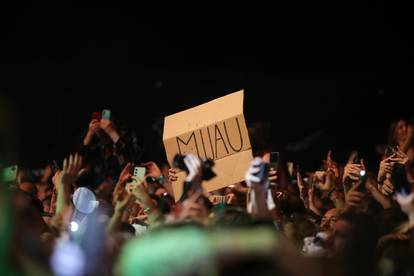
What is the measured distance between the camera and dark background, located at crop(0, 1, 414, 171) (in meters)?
12.7

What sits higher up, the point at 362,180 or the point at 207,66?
the point at 207,66

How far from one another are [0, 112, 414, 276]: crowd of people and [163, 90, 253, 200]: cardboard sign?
22cm

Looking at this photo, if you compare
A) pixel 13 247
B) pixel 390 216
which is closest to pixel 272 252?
pixel 13 247

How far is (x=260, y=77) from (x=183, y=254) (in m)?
10.1

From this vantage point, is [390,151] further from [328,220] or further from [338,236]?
[338,236]

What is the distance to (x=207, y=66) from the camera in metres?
13.2

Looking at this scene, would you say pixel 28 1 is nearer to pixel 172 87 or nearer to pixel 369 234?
pixel 172 87

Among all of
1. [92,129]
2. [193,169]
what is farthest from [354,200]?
[92,129]

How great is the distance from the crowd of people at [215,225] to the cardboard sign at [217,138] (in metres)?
0.22

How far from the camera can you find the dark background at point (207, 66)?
41.6ft

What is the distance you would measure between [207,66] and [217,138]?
649 cm

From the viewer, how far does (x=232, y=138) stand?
670 cm

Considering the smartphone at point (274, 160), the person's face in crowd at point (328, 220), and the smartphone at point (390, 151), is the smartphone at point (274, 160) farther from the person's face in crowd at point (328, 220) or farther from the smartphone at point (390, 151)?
the smartphone at point (390, 151)

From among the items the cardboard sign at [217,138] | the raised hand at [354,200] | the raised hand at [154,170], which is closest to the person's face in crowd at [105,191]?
the raised hand at [154,170]
